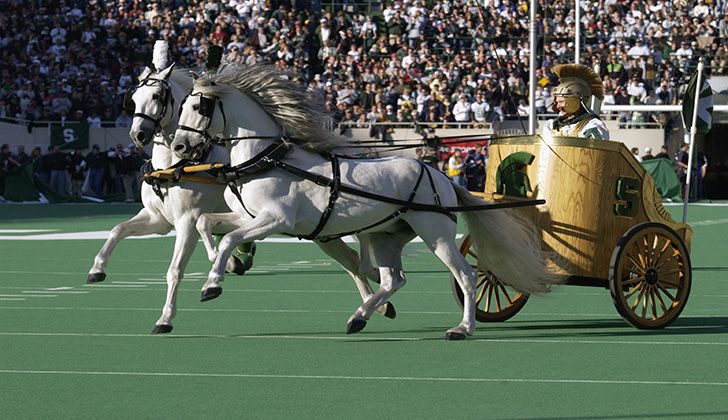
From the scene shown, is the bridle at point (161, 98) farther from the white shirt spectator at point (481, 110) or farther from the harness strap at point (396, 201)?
the white shirt spectator at point (481, 110)

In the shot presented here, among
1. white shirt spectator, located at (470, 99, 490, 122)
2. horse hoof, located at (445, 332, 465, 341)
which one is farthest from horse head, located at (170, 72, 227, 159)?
white shirt spectator, located at (470, 99, 490, 122)

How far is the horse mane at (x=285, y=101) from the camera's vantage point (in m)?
9.18

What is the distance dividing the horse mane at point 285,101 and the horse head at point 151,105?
656mm

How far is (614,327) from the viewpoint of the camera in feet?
31.7

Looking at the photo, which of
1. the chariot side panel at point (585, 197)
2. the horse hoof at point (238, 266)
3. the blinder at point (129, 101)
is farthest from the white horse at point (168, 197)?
the horse hoof at point (238, 266)

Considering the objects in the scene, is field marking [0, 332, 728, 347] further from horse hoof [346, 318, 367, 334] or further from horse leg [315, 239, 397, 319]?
horse leg [315, 239, 397, 319]

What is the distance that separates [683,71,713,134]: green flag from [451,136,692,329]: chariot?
2494 millimetres

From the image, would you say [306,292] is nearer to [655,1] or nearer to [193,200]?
→ [193,200]

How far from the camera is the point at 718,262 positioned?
15.9m

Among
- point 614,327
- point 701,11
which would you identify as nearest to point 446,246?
point 614,327

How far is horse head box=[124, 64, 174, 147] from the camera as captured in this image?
31.8 feet

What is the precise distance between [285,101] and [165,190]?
1.48 m

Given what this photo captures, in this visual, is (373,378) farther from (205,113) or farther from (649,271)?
(649,271)

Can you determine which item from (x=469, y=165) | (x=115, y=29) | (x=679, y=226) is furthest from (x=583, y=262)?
(x=115, y=29)
